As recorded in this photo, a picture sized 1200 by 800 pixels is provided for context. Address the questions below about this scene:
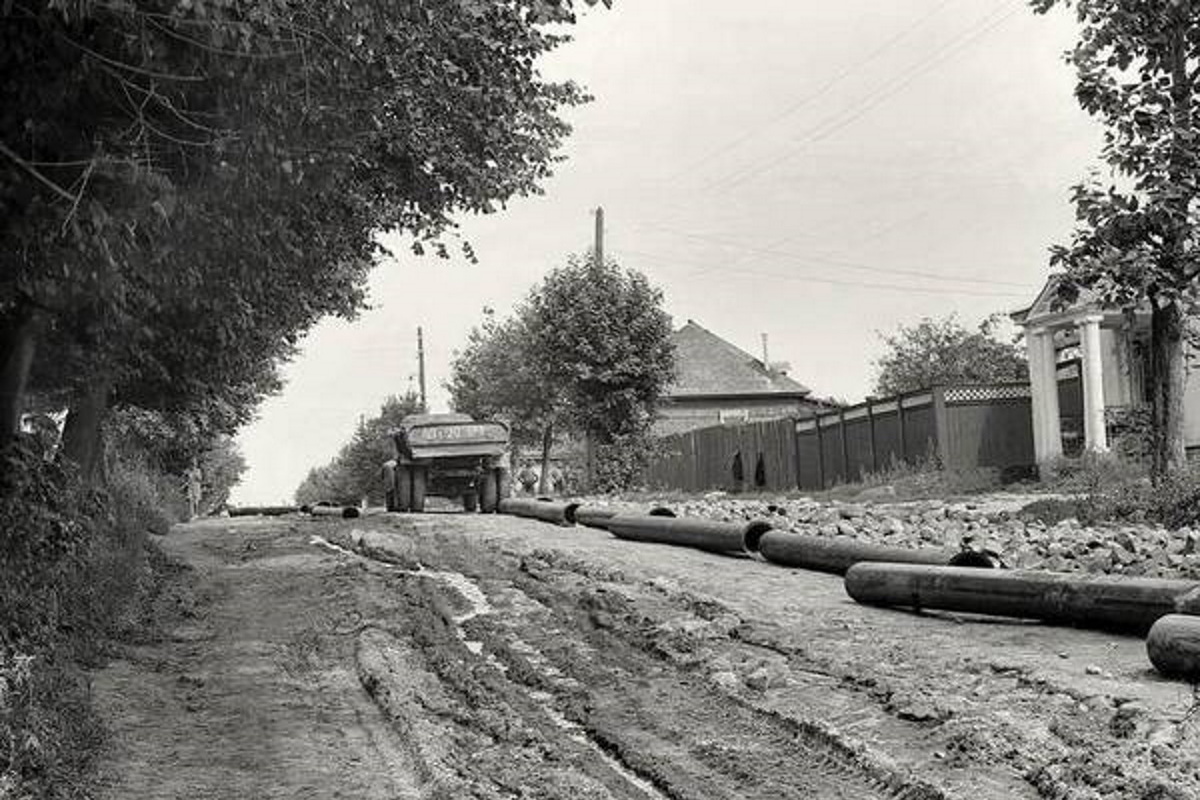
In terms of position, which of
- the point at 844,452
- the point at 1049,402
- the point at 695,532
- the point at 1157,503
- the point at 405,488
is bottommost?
the point at 695,532

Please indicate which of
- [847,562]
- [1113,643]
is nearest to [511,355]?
[847,562]

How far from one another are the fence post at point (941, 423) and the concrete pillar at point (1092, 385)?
8.77 feet

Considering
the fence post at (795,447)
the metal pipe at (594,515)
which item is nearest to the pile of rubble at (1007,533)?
the metal pipe at (594,515)

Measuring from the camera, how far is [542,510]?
1958 cm

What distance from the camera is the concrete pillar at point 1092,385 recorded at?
81.4 feet

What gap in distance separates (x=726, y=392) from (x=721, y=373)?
6.18 feet

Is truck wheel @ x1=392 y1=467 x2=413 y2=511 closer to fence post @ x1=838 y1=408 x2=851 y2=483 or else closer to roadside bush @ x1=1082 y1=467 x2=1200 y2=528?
fence post @ x1=838 y1=408 x2=851 y2=483

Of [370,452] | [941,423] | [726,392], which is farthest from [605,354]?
[370,452]

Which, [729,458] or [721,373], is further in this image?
[721,373]

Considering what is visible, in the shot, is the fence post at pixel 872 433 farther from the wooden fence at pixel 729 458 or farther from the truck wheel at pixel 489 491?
the truck wheel at pixel 489 491

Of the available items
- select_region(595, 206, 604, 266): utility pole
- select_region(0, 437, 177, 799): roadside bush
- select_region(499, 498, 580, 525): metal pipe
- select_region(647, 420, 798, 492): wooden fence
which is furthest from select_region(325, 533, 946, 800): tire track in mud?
select_region(595, 206, 604, 266): utility pole

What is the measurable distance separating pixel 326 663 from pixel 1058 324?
22.0 metres

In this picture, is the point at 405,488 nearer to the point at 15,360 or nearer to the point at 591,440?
the point at 591,440

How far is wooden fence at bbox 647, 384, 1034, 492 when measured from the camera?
26078mm
